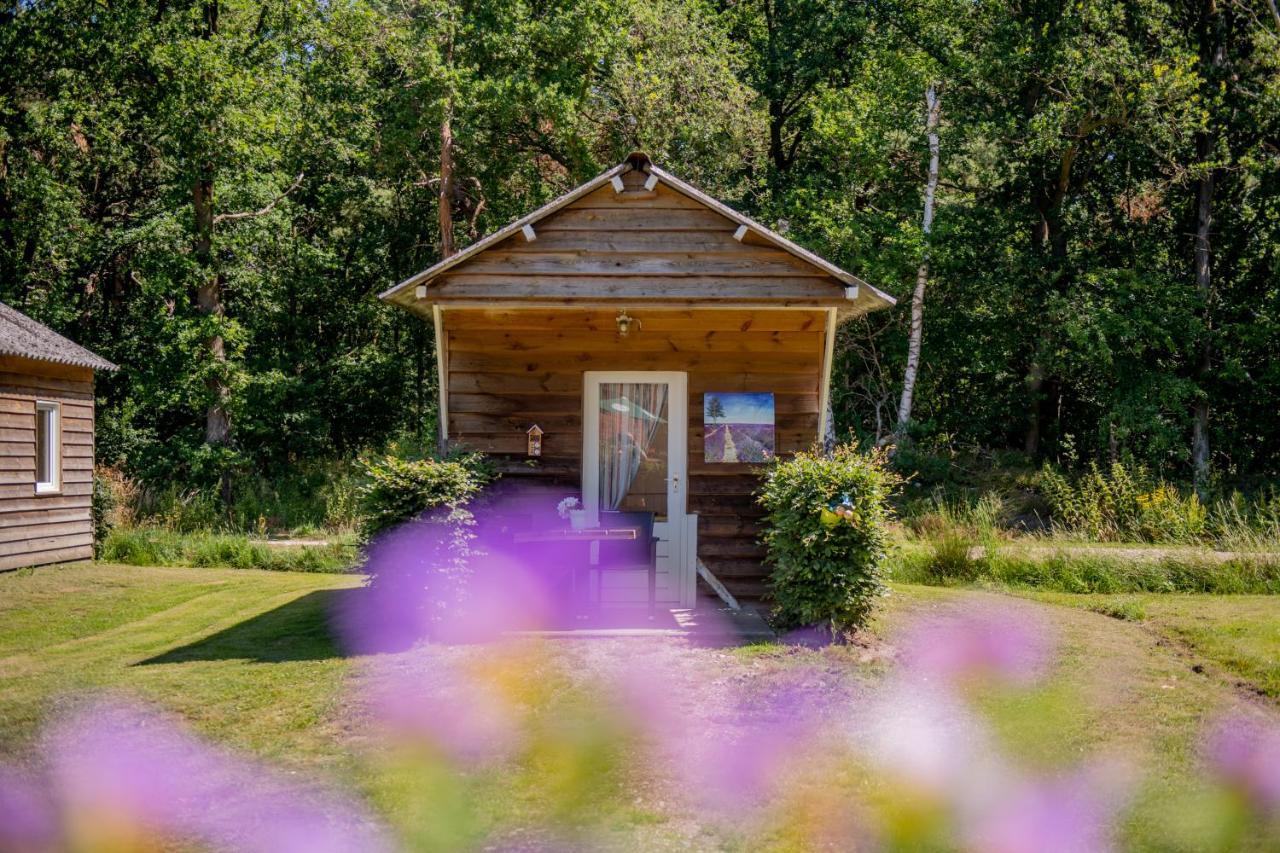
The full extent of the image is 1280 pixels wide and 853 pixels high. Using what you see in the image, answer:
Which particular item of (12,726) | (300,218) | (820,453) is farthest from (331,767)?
(300,218)

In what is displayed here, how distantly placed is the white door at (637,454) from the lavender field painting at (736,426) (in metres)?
0.26

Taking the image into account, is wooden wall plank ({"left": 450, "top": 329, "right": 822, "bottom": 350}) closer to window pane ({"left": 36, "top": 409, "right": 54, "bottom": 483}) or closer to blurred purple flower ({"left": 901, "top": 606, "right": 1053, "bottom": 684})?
blurred purple flower ({"left": 901, "top": 606, "right": 1053, "bottom": 684})

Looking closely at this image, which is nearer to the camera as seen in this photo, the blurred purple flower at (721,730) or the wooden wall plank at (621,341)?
the blurred purple flower at (721,730)

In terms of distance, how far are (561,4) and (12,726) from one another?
1998cm

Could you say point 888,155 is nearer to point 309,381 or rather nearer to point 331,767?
point 309,381

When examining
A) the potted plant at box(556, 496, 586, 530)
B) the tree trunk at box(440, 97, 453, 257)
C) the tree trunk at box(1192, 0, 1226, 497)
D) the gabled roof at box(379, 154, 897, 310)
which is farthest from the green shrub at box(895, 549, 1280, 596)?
the tree trunk at box(440, 97, 453, 257)

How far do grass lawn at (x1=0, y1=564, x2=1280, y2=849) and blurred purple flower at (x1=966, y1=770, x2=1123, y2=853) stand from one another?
18cm

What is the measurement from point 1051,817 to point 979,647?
13.0 feet

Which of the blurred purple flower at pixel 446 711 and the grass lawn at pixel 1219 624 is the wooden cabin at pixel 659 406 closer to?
the blurred purple flower at pixel 446 711

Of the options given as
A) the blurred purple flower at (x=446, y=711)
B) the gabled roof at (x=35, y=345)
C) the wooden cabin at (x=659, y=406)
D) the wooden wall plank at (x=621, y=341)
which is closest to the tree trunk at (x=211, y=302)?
the gabled roof at (x=35, y=345)

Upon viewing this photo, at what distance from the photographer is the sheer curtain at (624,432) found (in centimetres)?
1154

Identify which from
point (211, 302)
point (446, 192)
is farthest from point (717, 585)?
point (211, 302)

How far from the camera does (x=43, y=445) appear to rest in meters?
16.5

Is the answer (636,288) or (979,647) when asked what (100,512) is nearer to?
(636,288)
